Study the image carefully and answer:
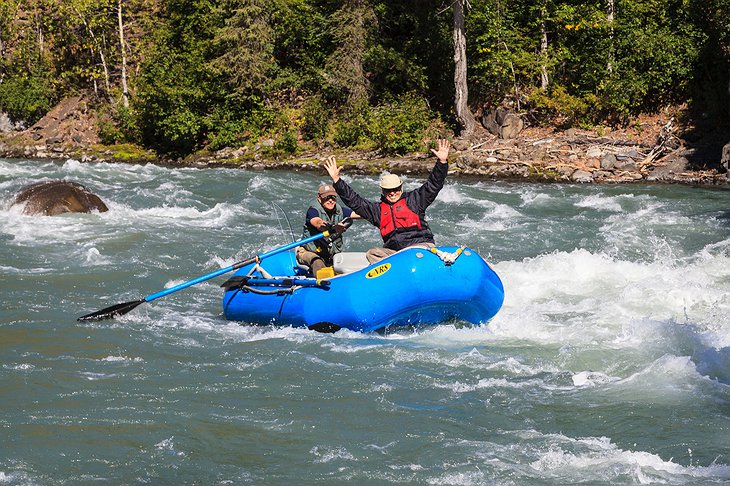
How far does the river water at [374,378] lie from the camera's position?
5.54m

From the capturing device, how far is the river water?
5535 mm

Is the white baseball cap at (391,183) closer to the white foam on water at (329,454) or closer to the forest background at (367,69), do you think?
the white foam on water at (329,454)

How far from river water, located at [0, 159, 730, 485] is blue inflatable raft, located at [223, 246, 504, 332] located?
0.17 meters

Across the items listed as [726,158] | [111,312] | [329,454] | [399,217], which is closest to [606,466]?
[329,454]

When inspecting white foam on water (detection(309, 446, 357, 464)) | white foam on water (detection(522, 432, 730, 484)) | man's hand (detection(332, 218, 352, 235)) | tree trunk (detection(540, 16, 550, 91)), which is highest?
tree trunk (detection(540, 16, 550, 91))

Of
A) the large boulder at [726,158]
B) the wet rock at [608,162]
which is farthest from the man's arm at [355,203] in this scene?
the wet rock at [608,162]

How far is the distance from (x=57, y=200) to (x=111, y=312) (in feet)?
20.3

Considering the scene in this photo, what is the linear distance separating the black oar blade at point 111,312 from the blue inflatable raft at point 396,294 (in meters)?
1.32

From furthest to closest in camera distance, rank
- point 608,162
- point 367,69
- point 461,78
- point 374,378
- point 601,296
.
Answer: point 367,69 < point 461,78 < point 608,162 < point 601,296 < point 374,378

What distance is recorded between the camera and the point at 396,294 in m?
7.87

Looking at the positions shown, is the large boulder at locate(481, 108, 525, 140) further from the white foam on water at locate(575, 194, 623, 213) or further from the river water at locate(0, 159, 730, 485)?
the river water at locate(0, 159, 730, 485)

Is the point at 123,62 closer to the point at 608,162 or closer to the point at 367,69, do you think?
the point at 367,69

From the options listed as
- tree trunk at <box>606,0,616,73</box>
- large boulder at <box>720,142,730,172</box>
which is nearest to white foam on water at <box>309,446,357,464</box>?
large boulder at <box>720,142,730,172</box>

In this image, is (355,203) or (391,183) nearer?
(391,183)
